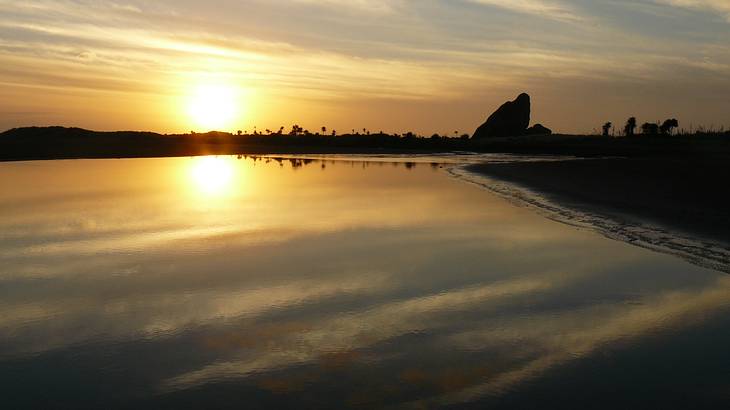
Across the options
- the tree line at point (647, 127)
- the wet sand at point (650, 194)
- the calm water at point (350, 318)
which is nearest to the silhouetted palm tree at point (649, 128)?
the tree line at point (647, 127)

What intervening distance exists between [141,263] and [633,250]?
11.4 metres

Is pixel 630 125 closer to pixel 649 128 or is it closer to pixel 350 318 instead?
pixel 649 128

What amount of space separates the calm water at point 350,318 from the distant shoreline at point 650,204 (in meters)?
1.41

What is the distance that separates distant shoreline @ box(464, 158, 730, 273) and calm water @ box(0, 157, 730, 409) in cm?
141

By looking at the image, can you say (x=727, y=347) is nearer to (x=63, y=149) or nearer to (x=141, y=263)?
(x=141, y=263)

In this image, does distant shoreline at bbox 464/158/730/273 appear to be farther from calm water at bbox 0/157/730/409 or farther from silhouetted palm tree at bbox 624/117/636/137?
silhouetted palm tree at bbox 624/117/636/137

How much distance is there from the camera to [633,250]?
1448 cm

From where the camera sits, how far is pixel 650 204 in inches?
881

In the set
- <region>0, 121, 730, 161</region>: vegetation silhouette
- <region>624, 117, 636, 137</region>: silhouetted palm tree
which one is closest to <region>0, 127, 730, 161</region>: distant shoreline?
<region>0, 121, 730, 161</region>: vegetation silhouette

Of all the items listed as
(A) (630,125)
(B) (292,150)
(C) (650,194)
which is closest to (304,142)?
(B) (292,150)

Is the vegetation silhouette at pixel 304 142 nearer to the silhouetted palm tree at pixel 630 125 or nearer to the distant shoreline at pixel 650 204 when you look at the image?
the silhouetted palm tree at pixel 630 125

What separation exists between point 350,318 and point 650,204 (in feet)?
56.5

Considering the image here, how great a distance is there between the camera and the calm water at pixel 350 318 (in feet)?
21.7

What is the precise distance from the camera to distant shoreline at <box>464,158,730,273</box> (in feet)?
49.8
